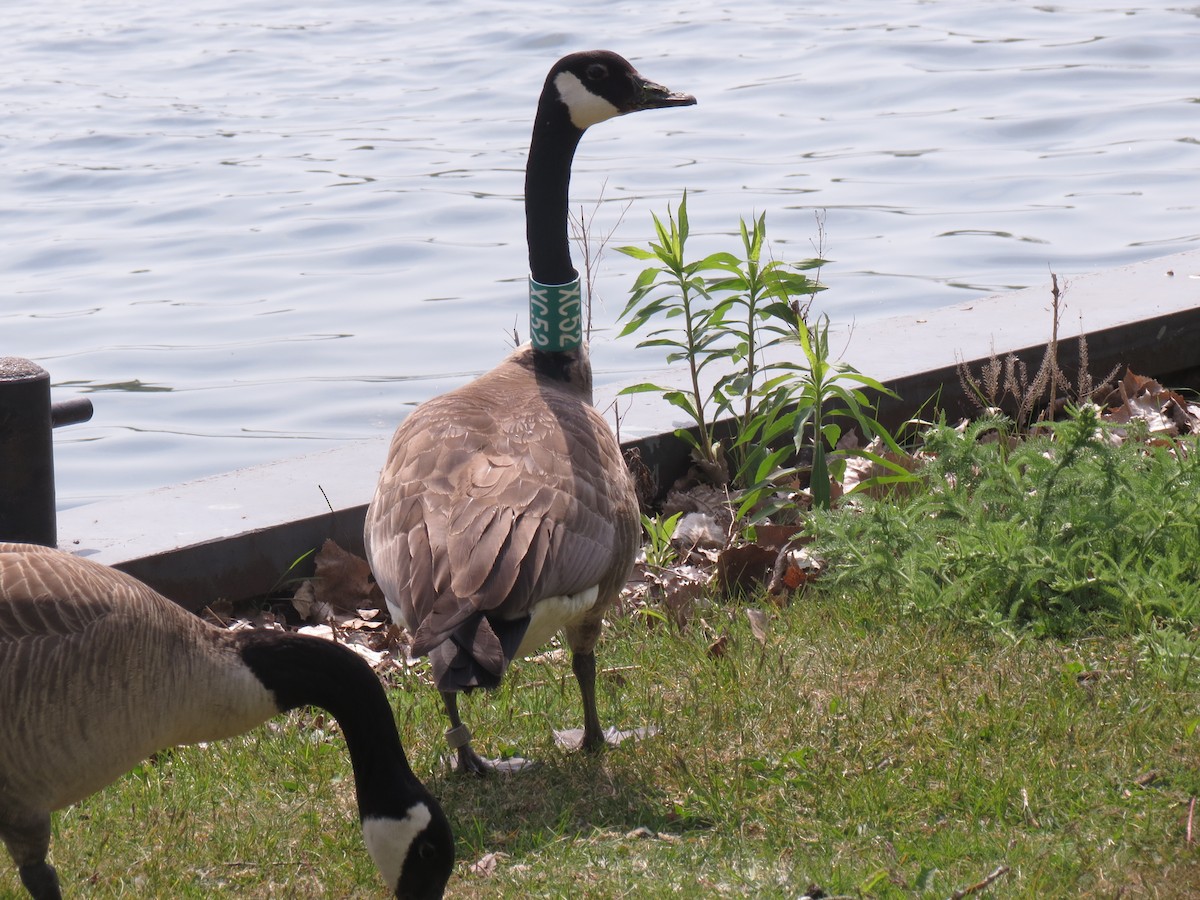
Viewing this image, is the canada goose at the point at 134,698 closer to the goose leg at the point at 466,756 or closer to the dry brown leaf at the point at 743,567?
the goose leg at the point at 466,756

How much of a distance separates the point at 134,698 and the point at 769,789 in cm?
169

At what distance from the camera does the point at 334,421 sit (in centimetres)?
830

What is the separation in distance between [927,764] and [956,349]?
124 inches

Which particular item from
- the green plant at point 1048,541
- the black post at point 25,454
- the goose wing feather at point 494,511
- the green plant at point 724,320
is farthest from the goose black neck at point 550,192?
the black post at point 25,454

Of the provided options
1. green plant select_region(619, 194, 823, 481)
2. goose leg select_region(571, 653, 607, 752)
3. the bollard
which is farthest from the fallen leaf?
the bollard

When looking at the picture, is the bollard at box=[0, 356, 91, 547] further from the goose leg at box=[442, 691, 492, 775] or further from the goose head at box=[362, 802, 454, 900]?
the goose head at box=[362, 802, 454, 900]

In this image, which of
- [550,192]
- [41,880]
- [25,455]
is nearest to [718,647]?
[550,192]

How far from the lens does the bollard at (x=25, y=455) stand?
5195 mm

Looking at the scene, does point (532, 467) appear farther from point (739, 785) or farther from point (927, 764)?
point (927, 764)

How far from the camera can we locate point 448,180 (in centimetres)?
1328

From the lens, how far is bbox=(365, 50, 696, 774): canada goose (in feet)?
12.6

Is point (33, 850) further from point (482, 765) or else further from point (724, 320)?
point (724, 320)

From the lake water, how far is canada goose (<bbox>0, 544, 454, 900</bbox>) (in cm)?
392

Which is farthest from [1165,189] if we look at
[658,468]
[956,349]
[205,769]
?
[205,769]
